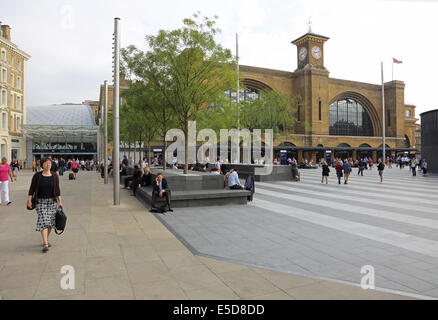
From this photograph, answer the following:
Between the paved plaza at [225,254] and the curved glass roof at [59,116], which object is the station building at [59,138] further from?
the paved plaza at [225,254]

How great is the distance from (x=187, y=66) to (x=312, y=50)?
50450 millimetres

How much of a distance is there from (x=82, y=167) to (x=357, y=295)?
43.0 metres

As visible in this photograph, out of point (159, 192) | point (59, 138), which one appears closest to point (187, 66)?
point (159, 192)

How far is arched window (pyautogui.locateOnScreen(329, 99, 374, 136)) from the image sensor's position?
6097cm

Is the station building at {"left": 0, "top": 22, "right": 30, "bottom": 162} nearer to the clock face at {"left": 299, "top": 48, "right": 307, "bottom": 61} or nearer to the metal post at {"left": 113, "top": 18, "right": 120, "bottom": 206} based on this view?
the metal post at {"left": 113, "top": 18, "right": 120, "bottom": 206}

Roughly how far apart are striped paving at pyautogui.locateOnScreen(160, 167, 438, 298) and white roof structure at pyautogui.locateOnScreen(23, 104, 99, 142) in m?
43.3

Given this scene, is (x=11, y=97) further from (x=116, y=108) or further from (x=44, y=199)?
(x=44, y=199)

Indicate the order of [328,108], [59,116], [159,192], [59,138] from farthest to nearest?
[59,116], [328,108], [59,138], [159,192]

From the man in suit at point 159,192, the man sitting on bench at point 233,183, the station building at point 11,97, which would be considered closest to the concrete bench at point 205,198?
the man in suit at point 159,192

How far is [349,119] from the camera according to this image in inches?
2461

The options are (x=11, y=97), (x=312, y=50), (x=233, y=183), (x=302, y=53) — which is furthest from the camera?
(x=302, y=53)

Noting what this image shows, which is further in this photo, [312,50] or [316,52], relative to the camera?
[316,52]

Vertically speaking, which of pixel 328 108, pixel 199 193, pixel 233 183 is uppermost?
pixel 328 108

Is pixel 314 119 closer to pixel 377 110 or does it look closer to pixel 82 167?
pixel 377 110
